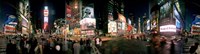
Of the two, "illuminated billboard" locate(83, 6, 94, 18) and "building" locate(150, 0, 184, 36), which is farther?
"illuminated billboard" locate(83, 6, 94, 18)

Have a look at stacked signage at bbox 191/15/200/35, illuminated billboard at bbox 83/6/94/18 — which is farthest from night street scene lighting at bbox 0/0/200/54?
illuminated billboard at bbox 83/6/94/18

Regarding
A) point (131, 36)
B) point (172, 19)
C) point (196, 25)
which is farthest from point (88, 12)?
point (196, 25)

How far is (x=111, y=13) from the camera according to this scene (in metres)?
55.6

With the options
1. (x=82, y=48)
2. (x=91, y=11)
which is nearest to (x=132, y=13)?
(x=82, y=48)

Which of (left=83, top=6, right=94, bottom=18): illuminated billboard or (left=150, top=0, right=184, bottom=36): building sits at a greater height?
(left=83, top=6, right=94, bottom=18): illuminated billboard

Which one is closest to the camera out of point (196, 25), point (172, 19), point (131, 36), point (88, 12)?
point (196, 25)

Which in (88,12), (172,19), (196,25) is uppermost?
(88,12)

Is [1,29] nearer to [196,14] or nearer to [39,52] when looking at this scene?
[39,52]

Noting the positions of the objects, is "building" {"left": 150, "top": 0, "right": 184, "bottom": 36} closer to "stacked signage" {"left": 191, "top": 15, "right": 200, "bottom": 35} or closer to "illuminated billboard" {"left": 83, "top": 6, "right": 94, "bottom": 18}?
"stacked signage" {"left": 191, "top": 15, "right": 200, "bottom": 35}

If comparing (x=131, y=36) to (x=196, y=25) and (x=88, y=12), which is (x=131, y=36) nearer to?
(x=196, y=25)

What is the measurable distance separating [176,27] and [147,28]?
13.6m

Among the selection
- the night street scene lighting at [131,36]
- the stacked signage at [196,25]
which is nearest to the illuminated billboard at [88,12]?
the night street scene lighting at [131,36]

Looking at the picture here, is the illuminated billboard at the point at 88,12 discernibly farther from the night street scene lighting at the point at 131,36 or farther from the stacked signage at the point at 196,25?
the stacked signage at the point at 196,25

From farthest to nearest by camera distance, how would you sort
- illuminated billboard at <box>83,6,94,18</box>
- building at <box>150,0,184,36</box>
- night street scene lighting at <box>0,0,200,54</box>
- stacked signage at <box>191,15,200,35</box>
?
illuminated billboard at <box>83,6,94,18</box> → building at <box>150,0,184,36</box> → stacked signage at <box>191,15,200,35</box> → night street scene lighting at <box>0,0,200,54</box>
